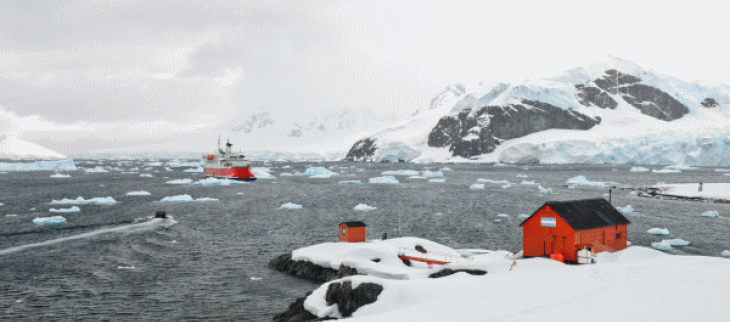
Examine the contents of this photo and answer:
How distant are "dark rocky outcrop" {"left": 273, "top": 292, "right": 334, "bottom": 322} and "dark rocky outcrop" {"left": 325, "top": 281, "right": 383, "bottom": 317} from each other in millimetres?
1017

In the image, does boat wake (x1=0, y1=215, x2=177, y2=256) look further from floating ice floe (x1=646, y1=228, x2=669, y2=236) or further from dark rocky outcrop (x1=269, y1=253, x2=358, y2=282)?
floating ice floe (x1=646, y1=228, x2=669, y2=236)

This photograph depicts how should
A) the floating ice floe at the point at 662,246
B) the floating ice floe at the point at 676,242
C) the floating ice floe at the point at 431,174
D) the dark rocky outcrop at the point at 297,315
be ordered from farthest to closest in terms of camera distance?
the floating ice floe at the point at 431,174 → the floating ice floe at the point at 676,242 → the floating ice floe at the point at 662,246 → the dark rocky outcrop at the point at 297,315

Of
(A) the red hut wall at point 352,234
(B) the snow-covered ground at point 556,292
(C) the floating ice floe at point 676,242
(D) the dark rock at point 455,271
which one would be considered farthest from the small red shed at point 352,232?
(C) the floating ice floe at point 676,242

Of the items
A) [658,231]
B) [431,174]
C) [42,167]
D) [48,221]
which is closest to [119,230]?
[48,221]

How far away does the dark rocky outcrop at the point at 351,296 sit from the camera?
20.9 meters

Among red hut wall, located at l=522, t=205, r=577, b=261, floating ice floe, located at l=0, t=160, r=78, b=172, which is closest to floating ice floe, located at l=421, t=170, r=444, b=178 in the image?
red hut wall, located at l=522, t=205, r=577, b=261

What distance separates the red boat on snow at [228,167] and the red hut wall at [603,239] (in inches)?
3558

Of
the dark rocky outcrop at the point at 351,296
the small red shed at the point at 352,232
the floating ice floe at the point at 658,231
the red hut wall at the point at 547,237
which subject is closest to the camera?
the dark rocky outcrop at the point at 351,296

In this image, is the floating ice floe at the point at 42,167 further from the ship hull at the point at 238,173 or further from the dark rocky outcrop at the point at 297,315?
the dark rocky outcrop at the point at 297,315

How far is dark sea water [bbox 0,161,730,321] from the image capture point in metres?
24.8

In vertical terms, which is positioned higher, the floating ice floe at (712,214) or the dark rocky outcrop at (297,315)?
the floating ice floe at (712,214)

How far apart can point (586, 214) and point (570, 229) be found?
2474 millimetres

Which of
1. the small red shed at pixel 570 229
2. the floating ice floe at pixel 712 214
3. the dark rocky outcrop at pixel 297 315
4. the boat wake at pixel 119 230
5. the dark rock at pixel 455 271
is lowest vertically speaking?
the dark rocky outcrop at pixel 297 315

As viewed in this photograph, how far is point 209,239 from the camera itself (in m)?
40.6
